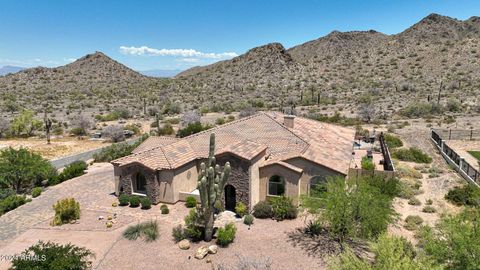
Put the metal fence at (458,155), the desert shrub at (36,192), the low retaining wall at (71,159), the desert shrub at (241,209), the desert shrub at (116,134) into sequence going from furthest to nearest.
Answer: the desert shrub at (116,134)
the low retaining wall at (71,159)
the metal fence at (458,155)
the desert shrub at (36,192)
the desert shrub at (241,209)

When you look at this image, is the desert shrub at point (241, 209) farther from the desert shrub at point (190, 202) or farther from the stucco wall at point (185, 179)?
the stucco wall at point (185, 179)

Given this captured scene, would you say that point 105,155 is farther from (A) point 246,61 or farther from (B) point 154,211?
(A) point 246,61

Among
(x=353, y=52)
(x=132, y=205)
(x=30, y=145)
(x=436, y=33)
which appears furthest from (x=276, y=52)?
(x=132, y=205)

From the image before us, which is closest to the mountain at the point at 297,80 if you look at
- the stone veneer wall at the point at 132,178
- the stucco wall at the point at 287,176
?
the stucco wall at the point at 287,176

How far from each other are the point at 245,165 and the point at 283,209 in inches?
141

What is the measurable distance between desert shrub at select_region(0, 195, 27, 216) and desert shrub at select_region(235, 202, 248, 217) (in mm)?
15725

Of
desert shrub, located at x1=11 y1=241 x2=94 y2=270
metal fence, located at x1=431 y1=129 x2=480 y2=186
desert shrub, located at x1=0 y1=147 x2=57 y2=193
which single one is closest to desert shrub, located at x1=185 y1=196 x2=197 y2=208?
desert shrub, located at x1=11 y1=241 x2=94 y2=270

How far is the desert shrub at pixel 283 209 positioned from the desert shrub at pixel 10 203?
18081 millimetres

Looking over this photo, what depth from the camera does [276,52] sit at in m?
117

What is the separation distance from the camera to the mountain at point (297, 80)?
8069cm

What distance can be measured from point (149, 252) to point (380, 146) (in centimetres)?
3287

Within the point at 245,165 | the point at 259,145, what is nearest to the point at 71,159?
the point at 259,145

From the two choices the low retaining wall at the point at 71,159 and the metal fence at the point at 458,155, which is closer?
the metal fence at the point at 458,155

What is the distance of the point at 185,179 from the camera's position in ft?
87.0
